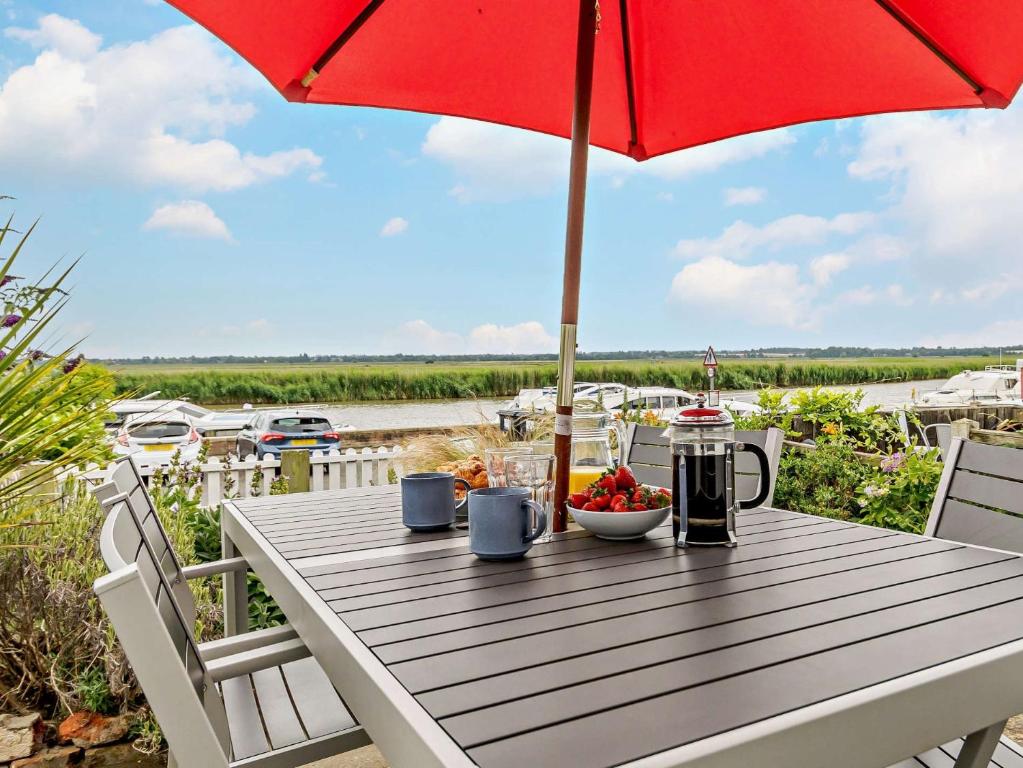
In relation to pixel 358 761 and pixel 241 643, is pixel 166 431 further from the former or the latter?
pixel 241 643

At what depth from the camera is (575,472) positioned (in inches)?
65.4

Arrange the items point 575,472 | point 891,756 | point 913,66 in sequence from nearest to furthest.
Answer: point 891,756
point 575,472
point 913,66

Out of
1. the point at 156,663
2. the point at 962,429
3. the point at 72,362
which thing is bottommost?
the point at 962,429

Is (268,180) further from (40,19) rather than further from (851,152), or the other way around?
(851,152)

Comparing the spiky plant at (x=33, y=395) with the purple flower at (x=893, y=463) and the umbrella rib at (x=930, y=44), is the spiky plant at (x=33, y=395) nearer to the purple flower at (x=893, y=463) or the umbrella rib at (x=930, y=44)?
the umbrella rib at (x=930, y=44)

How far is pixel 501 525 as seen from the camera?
1.31 metres

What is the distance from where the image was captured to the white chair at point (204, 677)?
783mm

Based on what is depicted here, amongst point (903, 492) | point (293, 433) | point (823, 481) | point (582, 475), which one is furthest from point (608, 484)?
point (293, 433)

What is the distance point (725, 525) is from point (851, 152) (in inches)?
2359

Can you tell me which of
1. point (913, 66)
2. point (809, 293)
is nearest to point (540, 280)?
point (809, 293)

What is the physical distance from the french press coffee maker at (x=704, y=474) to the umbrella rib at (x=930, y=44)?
4.12 ft

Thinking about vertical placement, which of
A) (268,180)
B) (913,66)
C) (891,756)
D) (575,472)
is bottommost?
(891,756)

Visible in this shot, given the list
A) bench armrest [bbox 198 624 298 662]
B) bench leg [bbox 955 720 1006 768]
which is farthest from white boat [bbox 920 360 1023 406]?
bench armrest [bbox 198 624 298 662]

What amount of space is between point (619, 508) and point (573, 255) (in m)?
A: 0.57
